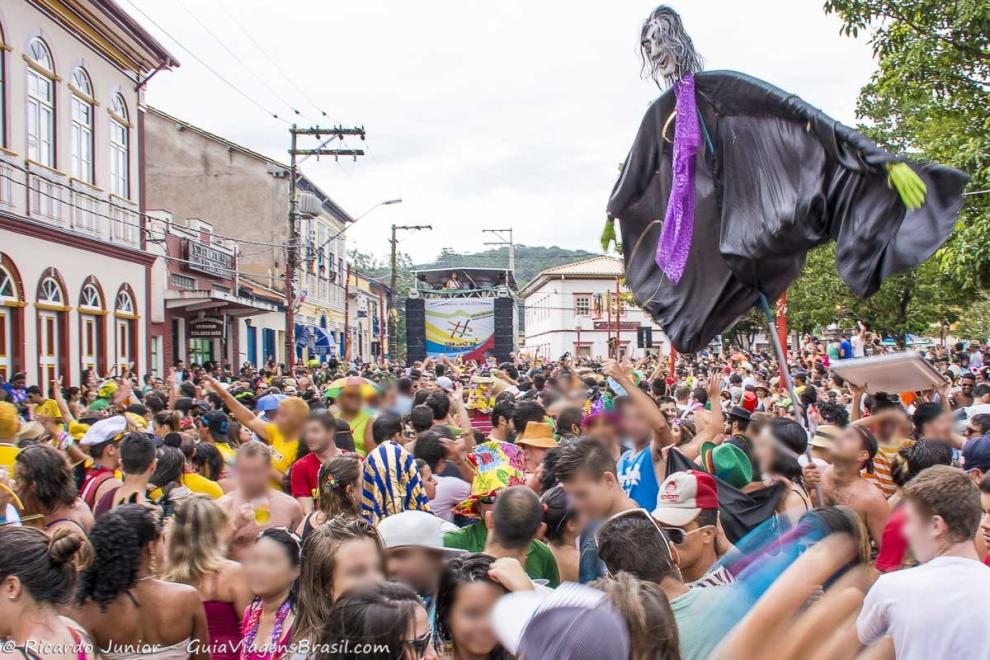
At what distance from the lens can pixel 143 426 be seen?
8.70 m

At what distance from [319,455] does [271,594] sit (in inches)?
110

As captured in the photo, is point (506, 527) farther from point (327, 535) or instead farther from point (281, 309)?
point (281, 309)

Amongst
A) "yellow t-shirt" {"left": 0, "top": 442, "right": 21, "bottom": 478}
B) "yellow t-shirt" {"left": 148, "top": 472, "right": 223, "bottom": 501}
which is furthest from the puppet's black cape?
"yellow t-shirt" {"left": 0, "top": 442, "right": 21, "bottom": 478}

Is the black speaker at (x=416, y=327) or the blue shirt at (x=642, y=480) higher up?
the black speaker at (x=416, y=327)

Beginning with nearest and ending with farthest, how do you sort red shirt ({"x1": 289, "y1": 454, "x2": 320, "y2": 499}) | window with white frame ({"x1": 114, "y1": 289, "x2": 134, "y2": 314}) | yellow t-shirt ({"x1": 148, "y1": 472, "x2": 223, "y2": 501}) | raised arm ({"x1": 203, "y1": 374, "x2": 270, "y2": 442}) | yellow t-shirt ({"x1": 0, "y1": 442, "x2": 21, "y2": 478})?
yellow t-shirt ({"x1": 148, "y1": 472, "x2": 223, "y2": 501}) < yellow t-shirt ({"x1": 0, "y1": 442, "x2": 21, "y2": 478}) < red shirt ({"x1": 289, "y1": 454, "x2": 320, "y2": 499}) < raised arm ({"x1": 203, "y1": 374, "x2": 270, "y2": 442}) < window with white frame ({"x1": 114, "y1": 289, "x2": 134, "y2": 314})

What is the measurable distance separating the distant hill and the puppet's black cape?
68.6 meters

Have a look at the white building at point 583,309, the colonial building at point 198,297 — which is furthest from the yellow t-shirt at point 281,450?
the white building at point 583,309

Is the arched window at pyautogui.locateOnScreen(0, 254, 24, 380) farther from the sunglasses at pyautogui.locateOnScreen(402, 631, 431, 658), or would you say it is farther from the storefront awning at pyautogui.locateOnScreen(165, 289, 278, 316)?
the sunglasses at pyautogui.locateOnScreen(402, 631, 431, 658)

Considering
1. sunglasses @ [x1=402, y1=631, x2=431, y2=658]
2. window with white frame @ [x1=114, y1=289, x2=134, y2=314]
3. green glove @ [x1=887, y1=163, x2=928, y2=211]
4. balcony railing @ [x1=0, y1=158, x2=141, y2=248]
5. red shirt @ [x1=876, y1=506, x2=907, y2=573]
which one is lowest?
red shirt @ [x1=876, y1=506, x2=907, y2=573]

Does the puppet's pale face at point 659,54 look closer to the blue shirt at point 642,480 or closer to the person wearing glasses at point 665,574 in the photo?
the person wearing glasses at point 665,574

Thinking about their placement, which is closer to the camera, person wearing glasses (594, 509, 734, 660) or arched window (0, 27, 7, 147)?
person wearing glasses (594, 509, 734, 660)

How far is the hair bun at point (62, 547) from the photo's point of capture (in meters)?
3.36

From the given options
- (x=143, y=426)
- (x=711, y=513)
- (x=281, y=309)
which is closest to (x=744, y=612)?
(x=711, y=513)

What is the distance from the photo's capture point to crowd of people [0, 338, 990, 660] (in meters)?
2.67
